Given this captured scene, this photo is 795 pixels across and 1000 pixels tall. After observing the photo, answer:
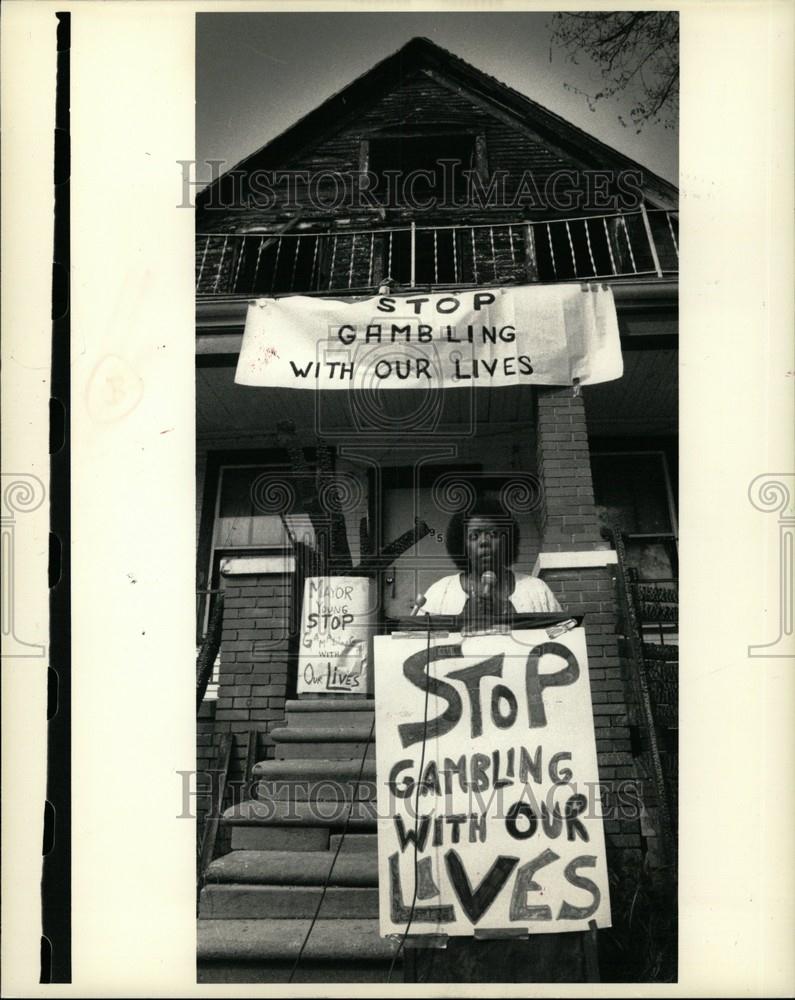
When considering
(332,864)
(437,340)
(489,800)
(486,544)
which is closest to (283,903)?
(332,864)

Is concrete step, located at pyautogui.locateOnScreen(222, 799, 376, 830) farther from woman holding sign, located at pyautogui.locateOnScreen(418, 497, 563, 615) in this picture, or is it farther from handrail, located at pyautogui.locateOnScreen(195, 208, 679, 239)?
handrail, located at pyautogui.locateOnScreen(195, 208, 679, 239)

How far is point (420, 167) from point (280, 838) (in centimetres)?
345

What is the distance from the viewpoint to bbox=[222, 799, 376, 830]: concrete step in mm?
4301

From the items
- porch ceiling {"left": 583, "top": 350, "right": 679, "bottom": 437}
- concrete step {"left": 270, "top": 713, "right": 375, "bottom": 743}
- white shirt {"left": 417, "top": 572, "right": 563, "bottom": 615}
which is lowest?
concrete step {"left": 270, "top": 713, "right": 375, "bottom": 743}

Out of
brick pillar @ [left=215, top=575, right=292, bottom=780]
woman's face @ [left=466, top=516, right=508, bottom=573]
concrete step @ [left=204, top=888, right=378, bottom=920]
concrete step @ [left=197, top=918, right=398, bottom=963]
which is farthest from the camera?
brick pillar @ [left=215, top=575, right=292, bottom=780]

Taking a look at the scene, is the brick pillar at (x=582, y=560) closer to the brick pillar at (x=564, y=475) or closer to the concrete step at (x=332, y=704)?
the brick pillar at (x=564, y=475)

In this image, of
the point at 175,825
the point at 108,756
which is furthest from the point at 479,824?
the point at 108,756

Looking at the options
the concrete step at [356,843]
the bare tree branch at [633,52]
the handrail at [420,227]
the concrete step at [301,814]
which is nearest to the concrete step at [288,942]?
the concrete step at [356,843]

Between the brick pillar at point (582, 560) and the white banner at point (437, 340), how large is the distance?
10.8 inches

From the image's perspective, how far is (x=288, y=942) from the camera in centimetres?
398

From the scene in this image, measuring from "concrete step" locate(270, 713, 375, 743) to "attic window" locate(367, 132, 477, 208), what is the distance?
260 centimetres

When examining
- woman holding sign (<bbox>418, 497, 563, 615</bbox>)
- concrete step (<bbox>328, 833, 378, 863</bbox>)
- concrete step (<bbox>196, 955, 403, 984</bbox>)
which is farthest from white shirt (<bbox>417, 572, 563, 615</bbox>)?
concrete step (<bbox>196, 955, 403, 984</bbox>)

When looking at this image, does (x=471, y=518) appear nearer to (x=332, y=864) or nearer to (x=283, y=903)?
(x=332, y=864)

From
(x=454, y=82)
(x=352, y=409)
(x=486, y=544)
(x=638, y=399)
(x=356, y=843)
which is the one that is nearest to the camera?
(x=356, y=843)
